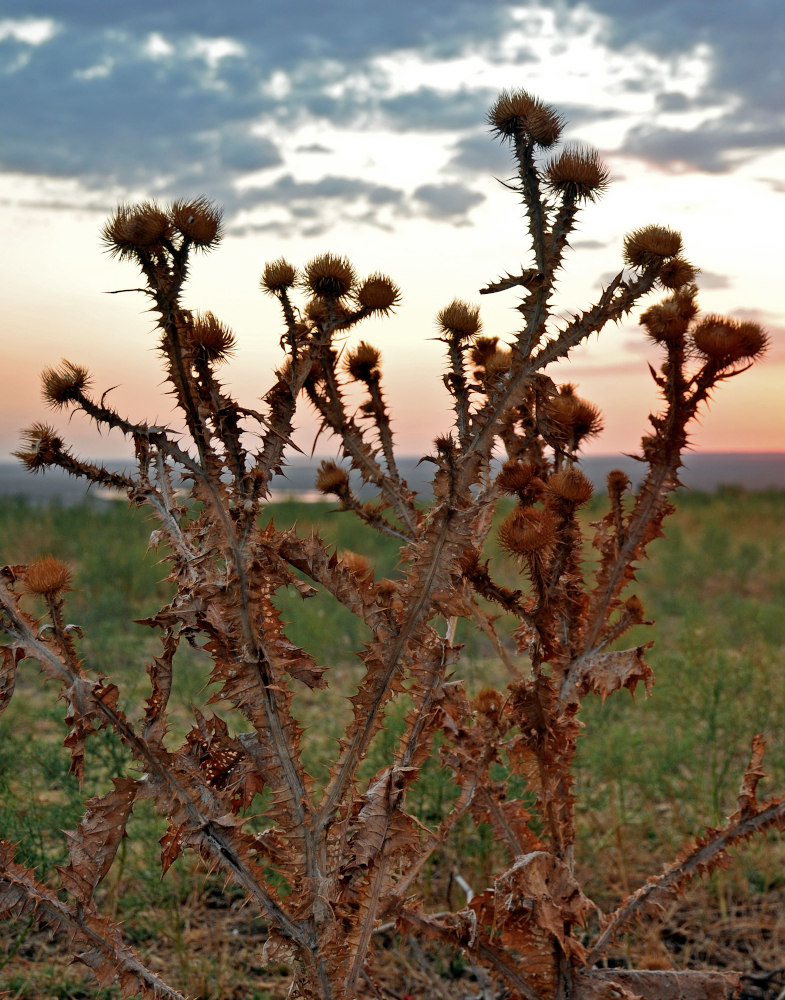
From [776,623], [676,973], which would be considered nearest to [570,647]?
[676,973]

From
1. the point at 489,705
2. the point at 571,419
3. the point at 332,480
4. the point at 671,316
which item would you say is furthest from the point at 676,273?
the point at 489,705

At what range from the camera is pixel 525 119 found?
1799mm

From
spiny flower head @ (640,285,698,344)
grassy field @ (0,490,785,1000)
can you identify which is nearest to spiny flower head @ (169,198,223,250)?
grassy field @ (0,490,785,1000)

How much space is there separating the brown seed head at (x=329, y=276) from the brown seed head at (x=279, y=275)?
0.05 metres

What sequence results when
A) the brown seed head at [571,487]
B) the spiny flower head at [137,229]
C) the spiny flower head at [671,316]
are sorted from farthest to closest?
1. the spiny flower head at [671,316]
2. the brown seed head at [571,487]
3. the spiny flower head at [137,229]

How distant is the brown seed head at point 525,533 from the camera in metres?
1.77

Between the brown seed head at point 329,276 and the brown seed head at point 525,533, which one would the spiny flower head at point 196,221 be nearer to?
the brown seed head at point 329,276

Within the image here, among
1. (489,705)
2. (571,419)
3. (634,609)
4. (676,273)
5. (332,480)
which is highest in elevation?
(676,273)

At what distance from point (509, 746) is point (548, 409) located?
80 cm

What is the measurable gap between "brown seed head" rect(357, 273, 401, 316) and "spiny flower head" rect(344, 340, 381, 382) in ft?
1.12

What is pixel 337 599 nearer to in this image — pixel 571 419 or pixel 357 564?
pixel 357 564

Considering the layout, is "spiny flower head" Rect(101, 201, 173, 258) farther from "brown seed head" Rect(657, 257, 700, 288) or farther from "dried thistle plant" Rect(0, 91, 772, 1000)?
"brown seed head" Rect(657, 257, 700, 288)

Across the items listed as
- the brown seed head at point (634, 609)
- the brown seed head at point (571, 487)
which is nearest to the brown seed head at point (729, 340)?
the brown seed head at point (571, 487)

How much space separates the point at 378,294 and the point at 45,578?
2.91ft
